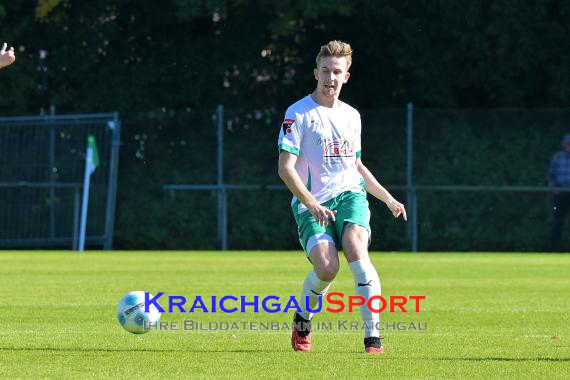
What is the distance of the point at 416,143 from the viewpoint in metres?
26.8

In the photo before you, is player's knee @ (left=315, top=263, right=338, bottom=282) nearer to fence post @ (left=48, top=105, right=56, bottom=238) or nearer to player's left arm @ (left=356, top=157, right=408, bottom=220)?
player's left arm @ (left=356, top=157, right=408, bottom=220)

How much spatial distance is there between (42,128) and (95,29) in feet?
16.3

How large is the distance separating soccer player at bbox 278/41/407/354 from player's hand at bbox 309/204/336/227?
0.58ft

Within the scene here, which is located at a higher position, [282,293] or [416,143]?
[416,143]

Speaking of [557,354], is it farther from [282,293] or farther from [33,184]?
[33,184]

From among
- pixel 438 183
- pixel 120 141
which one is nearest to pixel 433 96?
pixel 438 183

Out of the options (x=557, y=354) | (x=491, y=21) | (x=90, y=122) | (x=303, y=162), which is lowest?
(x=557, y=354)

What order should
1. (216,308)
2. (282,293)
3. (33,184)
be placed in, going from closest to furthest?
(216,308) < (282,293) < (33,184)

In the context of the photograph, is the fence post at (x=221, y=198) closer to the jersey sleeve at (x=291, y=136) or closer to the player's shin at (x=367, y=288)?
the jersey sleeve at (x=291, y=136)

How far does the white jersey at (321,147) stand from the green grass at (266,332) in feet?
3.65

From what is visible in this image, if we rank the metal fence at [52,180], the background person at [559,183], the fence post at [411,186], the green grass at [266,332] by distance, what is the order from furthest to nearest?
the fence post at [411,186] < the metal fence at [52,180] < the background person at [559,183] < the green grass at [266,332]

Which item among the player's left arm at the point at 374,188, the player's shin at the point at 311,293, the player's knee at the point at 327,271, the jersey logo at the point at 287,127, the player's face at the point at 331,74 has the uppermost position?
the player's face at the point at 331,74

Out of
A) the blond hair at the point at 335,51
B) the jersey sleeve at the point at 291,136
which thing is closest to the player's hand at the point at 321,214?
the jersey sleeve at the point at 291,136

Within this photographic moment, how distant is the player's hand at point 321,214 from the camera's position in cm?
916
